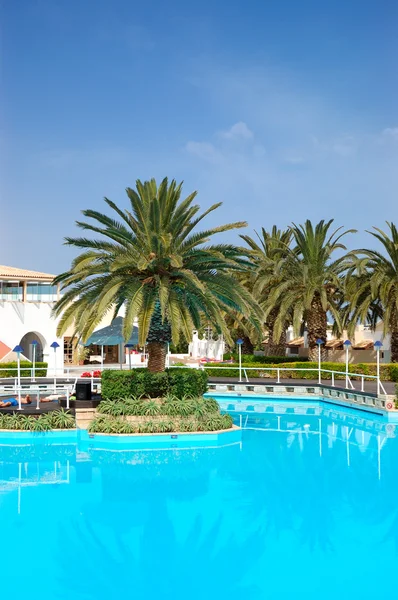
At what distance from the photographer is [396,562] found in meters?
8.95

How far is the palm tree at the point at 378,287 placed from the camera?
106 feet

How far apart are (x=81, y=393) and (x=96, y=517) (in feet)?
33.0

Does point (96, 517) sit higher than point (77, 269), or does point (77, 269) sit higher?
point (77, 269)

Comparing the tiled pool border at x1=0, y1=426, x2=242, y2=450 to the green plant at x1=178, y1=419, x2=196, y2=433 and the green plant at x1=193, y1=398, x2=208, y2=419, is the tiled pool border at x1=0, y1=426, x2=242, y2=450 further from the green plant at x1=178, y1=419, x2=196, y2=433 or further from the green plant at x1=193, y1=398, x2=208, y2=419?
the green plant at x1=193, y1=398, x2=208, y2=419

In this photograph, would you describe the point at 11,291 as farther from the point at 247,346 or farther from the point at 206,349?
the point at 206,349

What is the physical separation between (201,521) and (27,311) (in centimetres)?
3095

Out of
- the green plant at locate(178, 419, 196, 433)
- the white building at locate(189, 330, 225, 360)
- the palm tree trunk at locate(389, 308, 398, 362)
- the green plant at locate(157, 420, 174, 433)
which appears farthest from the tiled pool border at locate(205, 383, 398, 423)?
the white building at locate(189, 330, 225, 360)

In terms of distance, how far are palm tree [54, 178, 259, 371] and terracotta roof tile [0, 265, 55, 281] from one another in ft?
61.6

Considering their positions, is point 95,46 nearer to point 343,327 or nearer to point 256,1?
point 256,1

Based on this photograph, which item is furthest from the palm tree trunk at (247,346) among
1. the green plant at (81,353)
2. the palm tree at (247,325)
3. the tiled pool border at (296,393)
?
the green plant at (81,353)

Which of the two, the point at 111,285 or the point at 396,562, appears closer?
the point at 396,562

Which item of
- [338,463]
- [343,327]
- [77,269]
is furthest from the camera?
[343,327]

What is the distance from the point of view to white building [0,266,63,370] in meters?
38.6

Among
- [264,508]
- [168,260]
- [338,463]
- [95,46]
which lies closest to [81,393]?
[168,260]
